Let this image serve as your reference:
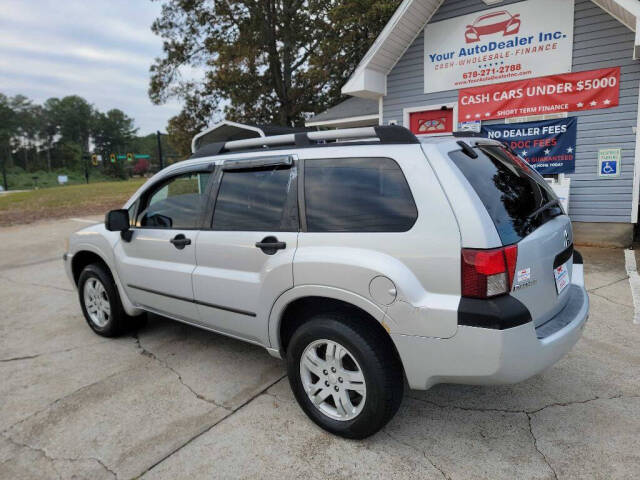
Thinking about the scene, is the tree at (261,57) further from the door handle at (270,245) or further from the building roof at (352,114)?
the door handle at (270,245)

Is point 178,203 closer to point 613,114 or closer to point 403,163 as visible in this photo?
point 403,163

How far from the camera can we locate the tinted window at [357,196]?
237 centimetres

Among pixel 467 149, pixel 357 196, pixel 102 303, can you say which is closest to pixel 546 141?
pixel 467 149

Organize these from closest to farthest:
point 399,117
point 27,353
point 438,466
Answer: point 438,466, point 27,353, point 399,117

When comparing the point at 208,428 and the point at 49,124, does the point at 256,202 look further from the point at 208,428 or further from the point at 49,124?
the point at 49,124

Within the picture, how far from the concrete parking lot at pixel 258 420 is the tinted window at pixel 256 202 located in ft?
4.06

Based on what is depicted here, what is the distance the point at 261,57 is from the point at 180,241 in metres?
18.7

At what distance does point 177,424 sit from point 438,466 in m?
1.63

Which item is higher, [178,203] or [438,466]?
[178,203]

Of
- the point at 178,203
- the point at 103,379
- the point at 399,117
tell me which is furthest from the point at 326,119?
the point at 103,379

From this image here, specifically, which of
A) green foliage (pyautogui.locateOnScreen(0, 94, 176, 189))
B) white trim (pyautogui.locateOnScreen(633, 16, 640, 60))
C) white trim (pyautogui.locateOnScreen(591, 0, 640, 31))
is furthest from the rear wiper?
green foliage (pyautogui.locateOnScreen(0, 94, 176, 189))

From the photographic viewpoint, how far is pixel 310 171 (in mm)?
2771

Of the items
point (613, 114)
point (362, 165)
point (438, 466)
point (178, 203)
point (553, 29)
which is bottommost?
point (438, 466)

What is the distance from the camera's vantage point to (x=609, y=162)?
7875 millimetres
